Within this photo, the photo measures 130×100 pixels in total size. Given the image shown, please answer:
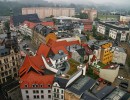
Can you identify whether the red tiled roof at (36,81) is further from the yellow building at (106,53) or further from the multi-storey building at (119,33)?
the multi-storey building at (119,33)

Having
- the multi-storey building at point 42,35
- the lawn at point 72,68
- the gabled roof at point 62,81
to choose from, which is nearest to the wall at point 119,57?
the lawn at point 72,68

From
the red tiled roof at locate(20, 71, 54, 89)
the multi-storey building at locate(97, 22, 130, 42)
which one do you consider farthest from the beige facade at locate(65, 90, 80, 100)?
the multi-storey building at locate(97, 22, 130, 42)

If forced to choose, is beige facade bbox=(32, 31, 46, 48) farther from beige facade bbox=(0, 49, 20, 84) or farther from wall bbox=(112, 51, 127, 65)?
wall bbox=(112, 51, 127, 65)

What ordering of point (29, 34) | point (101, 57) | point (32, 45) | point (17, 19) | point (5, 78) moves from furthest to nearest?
point (17, 19) < point (29, 34) < point (32, 45) < point (101, 57) < point (5, 78)

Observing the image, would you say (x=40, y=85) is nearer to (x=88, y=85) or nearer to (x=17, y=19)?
(x=88, y=85)

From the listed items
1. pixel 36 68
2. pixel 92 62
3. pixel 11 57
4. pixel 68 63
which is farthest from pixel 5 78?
pixel 92 62

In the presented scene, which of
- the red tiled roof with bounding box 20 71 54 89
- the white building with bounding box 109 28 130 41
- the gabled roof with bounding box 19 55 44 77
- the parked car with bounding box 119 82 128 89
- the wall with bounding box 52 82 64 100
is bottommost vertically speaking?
the parked car with bounding box 119 82 128 89
